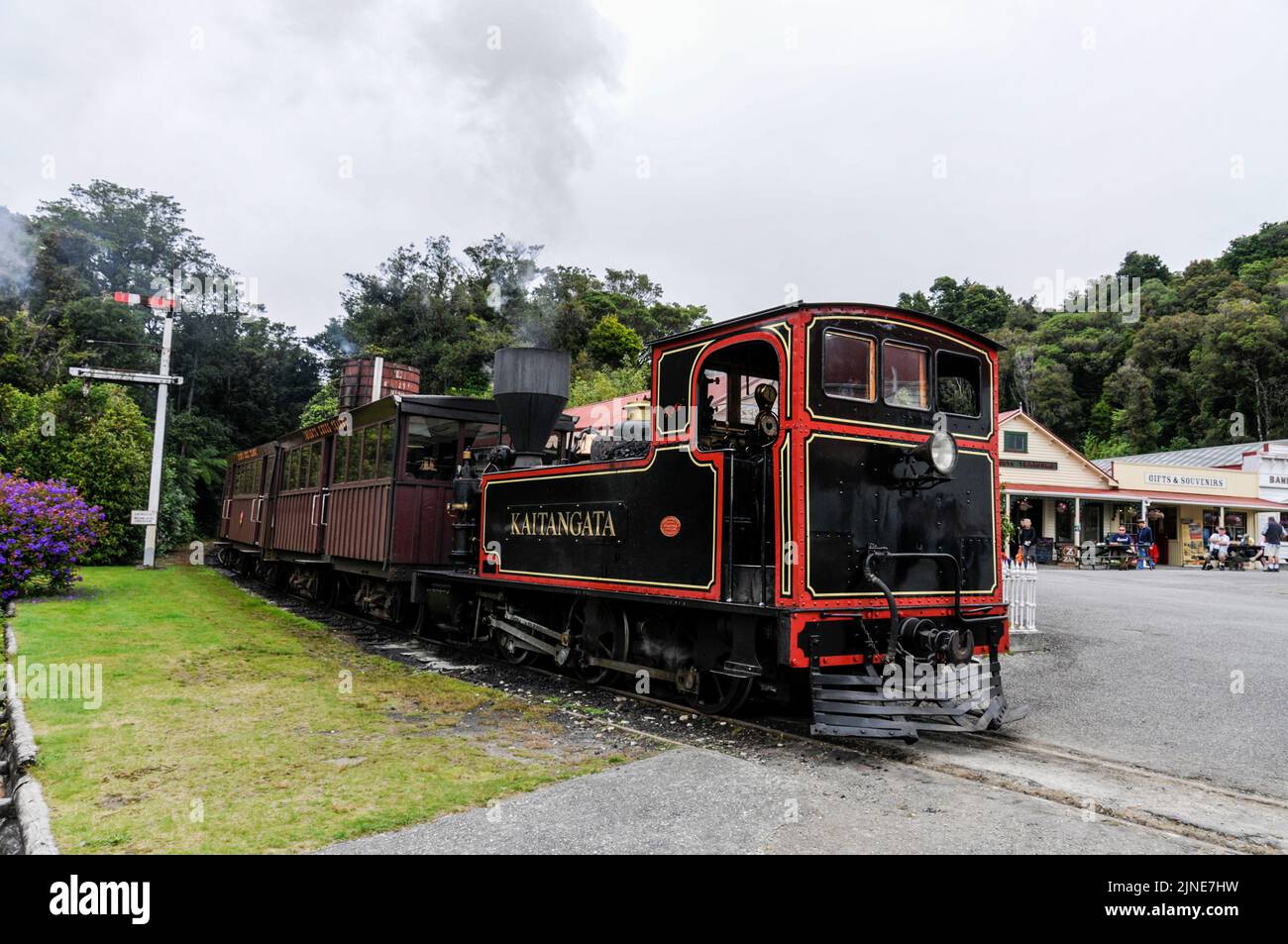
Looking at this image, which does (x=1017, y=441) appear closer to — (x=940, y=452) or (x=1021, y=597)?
(x=1021, y=597)

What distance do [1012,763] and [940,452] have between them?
6.85 feet

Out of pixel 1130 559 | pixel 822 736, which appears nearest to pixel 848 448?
pixel 822 736

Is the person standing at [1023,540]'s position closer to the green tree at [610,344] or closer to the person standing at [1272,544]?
the person standing at [1272,544]

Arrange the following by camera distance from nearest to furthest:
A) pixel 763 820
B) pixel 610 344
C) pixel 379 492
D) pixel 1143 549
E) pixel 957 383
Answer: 1. pixel 763 820
2. pixel 957 383
3. pixel 379 492
4. pixel 1143 549
5. pixel 610 344

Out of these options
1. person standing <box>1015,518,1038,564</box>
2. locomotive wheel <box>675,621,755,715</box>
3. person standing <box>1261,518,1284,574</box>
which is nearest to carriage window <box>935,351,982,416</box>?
locomotive wheel <box>675,621,755,715</box>

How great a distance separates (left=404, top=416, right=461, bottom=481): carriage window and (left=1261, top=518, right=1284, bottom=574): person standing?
2538 cm

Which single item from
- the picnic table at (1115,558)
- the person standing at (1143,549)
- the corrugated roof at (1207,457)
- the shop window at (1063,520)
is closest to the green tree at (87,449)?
the picnic table at (1115,558)

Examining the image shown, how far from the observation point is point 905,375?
6.06 meters

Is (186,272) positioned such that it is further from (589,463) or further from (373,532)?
(589,463)

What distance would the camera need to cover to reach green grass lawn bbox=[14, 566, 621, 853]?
12.9 feet

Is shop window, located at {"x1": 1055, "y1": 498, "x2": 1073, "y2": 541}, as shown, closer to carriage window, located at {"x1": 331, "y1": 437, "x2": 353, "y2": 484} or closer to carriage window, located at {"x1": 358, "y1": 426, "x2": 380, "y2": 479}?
carriage window, located at {"x1": 331, "y1": 437, "x2": 353, "y2": 484}

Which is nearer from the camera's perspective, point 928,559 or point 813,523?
point 813,523

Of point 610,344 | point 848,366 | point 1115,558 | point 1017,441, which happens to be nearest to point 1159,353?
point 1017,441

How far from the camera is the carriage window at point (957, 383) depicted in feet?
20.7
